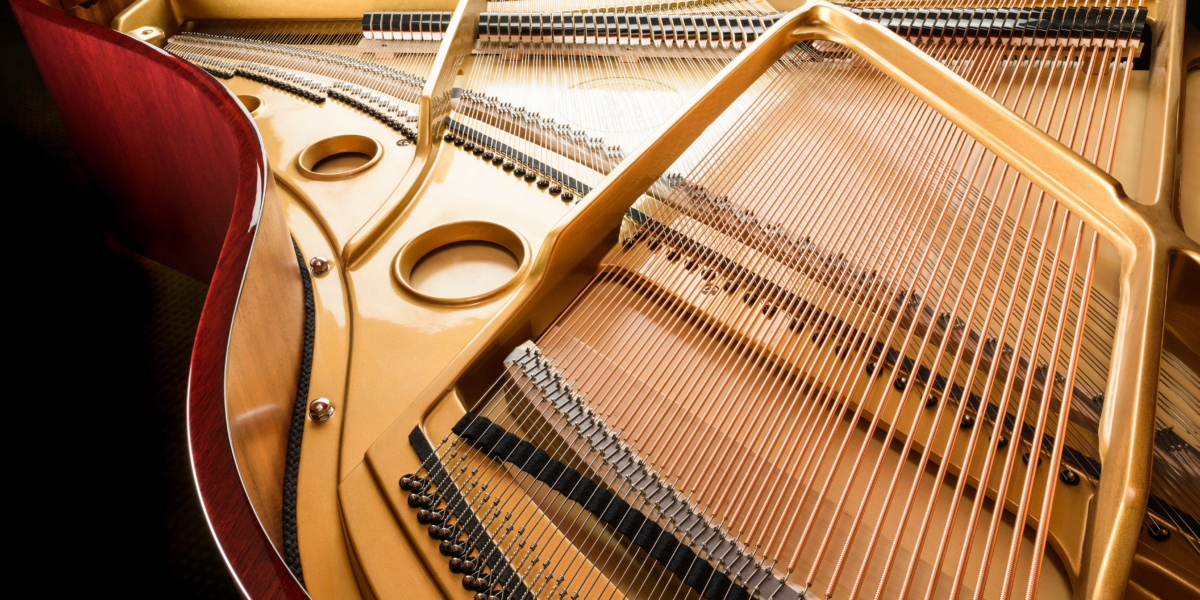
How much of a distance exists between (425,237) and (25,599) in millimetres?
1490

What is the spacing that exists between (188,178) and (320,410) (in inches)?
45.2

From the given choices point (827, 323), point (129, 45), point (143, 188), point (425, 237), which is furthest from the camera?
point (143, 188)

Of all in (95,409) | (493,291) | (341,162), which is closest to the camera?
(493,291)

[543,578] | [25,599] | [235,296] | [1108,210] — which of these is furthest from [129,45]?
[1108,210]

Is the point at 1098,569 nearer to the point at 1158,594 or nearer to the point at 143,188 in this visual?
the point at 1158,594

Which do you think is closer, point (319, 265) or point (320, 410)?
point (320, 410)

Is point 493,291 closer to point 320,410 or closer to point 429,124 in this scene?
point 320,410

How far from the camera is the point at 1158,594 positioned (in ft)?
4.10

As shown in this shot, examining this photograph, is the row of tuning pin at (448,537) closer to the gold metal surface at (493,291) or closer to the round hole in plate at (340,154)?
the gold metal surface at (493,291)

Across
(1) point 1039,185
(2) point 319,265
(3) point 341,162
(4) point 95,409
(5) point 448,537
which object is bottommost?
(4) point 95,409

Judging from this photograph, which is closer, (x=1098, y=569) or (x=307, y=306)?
(x=1098, y=569)

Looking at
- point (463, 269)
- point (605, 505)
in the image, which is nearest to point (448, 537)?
point (605, 505)

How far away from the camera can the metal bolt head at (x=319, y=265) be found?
6.52ft

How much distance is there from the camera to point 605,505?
1.43m
